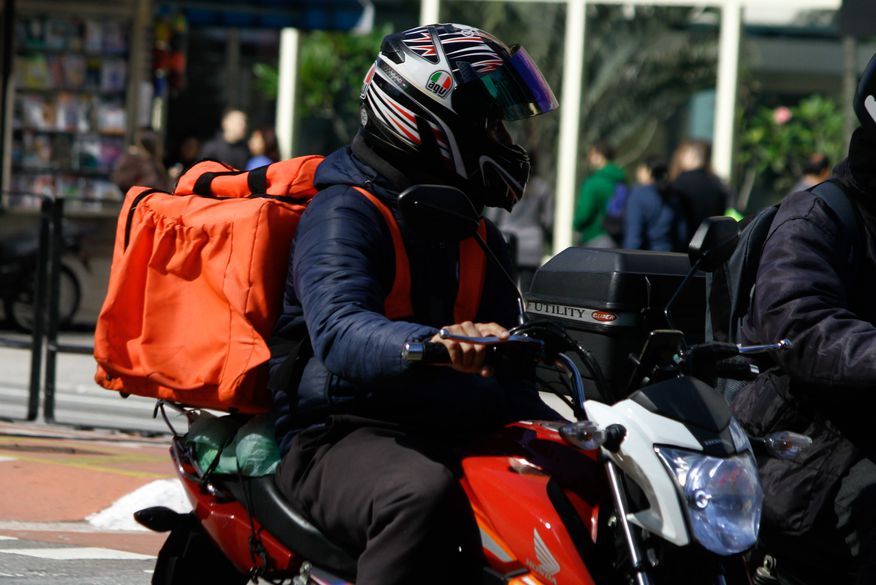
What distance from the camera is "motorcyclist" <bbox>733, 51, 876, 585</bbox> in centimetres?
314

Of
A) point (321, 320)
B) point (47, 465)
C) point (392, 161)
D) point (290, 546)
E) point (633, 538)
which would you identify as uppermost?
point (392, 161)

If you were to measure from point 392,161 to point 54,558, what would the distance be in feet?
8.04

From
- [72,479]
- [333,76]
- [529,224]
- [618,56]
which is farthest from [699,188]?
[333,76]

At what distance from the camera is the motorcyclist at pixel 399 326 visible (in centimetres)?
296

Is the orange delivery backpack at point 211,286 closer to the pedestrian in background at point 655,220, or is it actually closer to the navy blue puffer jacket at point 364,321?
the navy blue puffer jacket at point 364,321

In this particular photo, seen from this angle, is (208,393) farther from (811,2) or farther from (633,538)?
(811,2)

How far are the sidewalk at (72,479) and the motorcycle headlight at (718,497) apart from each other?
11.1 ft

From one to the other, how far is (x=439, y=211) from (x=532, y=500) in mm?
580

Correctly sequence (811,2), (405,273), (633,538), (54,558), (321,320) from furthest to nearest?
(811,2), (54,558), (405,273), (321,320), (633,538)

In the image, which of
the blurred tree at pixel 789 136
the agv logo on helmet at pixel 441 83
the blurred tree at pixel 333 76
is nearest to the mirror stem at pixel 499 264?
the agv logo on helmet at pixel 441 83

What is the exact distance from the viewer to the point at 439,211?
291cm

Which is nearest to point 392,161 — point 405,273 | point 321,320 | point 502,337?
point 405,273

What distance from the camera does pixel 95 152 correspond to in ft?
46.3

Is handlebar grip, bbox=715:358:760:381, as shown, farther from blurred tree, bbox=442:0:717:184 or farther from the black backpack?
blurred tree, bbox=442:0:717:184
